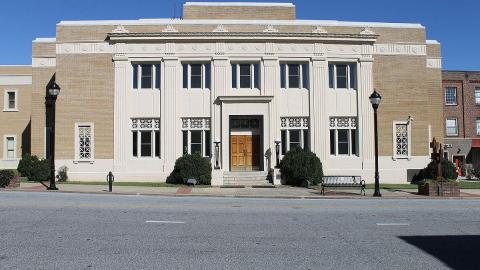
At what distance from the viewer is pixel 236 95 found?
29.1 m

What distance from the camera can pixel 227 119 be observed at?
95.2 feet

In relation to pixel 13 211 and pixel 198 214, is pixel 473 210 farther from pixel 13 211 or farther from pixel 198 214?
pixel 13 211

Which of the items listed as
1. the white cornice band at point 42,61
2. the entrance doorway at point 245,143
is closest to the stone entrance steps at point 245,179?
the entrance doorway at point 245,143

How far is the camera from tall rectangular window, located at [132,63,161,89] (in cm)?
2955

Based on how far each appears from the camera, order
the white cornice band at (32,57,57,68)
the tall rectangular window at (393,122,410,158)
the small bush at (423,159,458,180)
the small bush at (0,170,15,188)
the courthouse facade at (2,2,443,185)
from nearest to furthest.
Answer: the small bush at (0,170,15,188)
the small bush at (423,159,458,180)
the courthouse facade at (2,2,443,185)
the tall rectangular window at (393,122,410,158)
the white cornice band at (32,57,57,68)

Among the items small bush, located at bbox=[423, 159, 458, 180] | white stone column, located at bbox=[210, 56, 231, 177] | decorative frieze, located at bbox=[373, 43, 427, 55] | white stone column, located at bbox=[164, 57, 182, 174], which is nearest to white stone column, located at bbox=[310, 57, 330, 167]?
decorative frieze, located at bbox=[373, 43, 427, 55]

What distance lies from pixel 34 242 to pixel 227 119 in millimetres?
20649

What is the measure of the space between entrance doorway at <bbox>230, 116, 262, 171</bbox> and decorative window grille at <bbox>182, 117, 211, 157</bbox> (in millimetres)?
1551

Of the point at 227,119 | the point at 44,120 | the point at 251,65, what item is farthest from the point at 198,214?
Result: the point at 44,120

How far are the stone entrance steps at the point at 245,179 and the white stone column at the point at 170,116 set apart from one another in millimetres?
3618

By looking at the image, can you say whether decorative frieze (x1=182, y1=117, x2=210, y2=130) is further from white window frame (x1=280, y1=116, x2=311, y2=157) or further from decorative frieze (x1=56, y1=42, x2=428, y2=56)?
white window frame (x1=280, y1=116, x2=311, y2=157)

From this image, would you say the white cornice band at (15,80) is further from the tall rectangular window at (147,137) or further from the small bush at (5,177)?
the small bush at (5,177)

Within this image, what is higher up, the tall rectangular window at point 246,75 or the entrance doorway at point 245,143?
the tall rectangular window at point 246,75

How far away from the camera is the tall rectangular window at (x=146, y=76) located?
2955 centimetres
